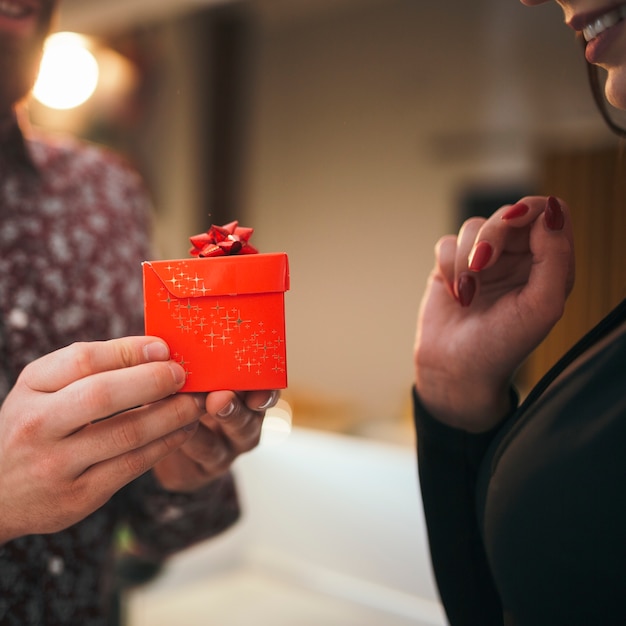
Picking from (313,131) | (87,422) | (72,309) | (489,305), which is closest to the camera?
(87,422)

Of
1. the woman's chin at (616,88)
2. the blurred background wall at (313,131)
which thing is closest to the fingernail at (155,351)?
the woman's chin at (616,88)

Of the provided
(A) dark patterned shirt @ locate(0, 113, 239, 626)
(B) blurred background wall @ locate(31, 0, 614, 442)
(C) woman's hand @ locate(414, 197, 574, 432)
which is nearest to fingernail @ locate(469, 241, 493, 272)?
(C) woman's hand @ locate(414, 197, 574, 432)

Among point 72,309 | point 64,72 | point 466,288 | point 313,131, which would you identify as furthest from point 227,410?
point 313,131

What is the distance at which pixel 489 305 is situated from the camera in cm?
46

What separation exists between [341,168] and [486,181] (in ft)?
7.84

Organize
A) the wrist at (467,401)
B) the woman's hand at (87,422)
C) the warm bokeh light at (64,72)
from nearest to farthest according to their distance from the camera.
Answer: the woman's hand at (87,422), the wrist at (467,401), the warm bokeh light at (64,72)

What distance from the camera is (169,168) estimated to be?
2.91 metres

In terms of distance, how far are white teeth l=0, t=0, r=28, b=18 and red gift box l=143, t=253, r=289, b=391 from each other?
0.28m

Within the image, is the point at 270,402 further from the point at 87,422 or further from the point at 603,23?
the point at 603,23

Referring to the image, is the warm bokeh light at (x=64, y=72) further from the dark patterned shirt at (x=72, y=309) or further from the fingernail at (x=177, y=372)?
the fingernail at (x=177, y=372)

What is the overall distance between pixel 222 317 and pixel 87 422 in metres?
0.09

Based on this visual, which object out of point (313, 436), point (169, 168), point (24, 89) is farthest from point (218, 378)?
point (169, 168)

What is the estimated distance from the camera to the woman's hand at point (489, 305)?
0.42 metres

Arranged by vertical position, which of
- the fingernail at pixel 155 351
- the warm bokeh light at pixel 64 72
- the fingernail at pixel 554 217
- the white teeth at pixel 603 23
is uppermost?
the warm bokeh light at pixel 64 72
